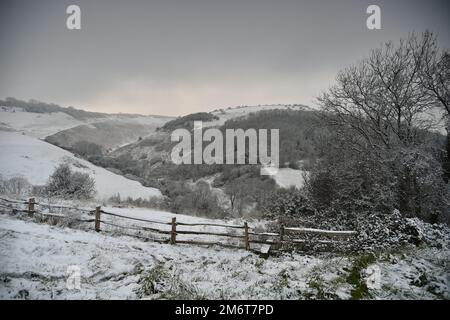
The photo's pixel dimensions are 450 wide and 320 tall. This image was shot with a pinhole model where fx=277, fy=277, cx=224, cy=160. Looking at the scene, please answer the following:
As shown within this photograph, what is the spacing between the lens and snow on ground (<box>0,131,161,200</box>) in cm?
2647

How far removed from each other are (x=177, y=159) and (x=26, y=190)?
57.4 metres

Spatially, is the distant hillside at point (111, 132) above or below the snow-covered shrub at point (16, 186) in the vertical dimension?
above

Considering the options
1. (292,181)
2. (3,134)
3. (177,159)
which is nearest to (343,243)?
(292,181)

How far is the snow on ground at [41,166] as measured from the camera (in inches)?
1042

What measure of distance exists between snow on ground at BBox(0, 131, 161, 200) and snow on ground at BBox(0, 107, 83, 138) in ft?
235

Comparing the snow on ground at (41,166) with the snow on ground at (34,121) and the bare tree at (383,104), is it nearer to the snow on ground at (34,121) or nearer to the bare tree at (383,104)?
the bare tree at (383,104)

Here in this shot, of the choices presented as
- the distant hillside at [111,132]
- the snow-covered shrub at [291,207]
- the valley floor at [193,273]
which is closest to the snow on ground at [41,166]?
the snow-covered shrub at [291,207]

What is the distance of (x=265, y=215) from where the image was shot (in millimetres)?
21516

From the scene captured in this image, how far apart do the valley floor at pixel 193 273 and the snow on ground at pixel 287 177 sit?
3673 cm

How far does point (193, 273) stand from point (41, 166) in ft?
87.2

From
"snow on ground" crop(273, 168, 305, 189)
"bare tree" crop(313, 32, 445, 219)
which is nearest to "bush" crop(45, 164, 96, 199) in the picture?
"bare tree" crop(313, 32, 445, 219)
